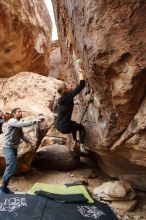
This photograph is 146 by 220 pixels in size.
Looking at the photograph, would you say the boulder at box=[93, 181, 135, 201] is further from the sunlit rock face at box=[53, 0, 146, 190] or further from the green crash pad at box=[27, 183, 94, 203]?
the green crash pad at box=[27, 183, 94, 203]

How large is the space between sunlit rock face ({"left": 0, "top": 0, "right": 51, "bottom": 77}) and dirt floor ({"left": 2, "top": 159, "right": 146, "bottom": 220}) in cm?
697

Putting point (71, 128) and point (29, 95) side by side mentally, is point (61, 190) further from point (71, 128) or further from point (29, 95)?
point (29, 95)

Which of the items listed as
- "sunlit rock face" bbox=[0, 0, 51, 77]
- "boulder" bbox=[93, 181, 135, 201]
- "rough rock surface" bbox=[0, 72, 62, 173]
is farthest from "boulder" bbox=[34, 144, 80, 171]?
"sunlit rock face" bbox=[0, 0, 51, 77]

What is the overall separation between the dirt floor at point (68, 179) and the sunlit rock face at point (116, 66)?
1.09 meters

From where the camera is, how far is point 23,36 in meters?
14.1

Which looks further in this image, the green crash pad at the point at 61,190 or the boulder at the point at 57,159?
the boulder at the point at 57,159

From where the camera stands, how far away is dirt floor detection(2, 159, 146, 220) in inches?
277

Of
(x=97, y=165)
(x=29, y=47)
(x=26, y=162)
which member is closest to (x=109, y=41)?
(x=26, y=162)

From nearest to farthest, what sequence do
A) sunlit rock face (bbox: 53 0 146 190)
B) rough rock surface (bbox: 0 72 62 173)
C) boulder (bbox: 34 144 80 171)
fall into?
sunlit rock face (bbox: 53 0 146 190), boulder (bbox: 34 144 80 171), rough rock surface (bbox: 0 72 62 173)

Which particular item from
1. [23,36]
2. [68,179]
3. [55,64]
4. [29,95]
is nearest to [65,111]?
[68,179]

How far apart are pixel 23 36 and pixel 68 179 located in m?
8.13

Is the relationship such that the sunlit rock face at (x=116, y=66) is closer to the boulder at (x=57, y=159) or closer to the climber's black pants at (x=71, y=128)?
the climber's black pants at (x=71, y=128)

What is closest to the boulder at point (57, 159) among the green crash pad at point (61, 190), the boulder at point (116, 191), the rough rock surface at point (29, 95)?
the rough rock surface at point (29, 95)

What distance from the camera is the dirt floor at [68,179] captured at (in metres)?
7.04
